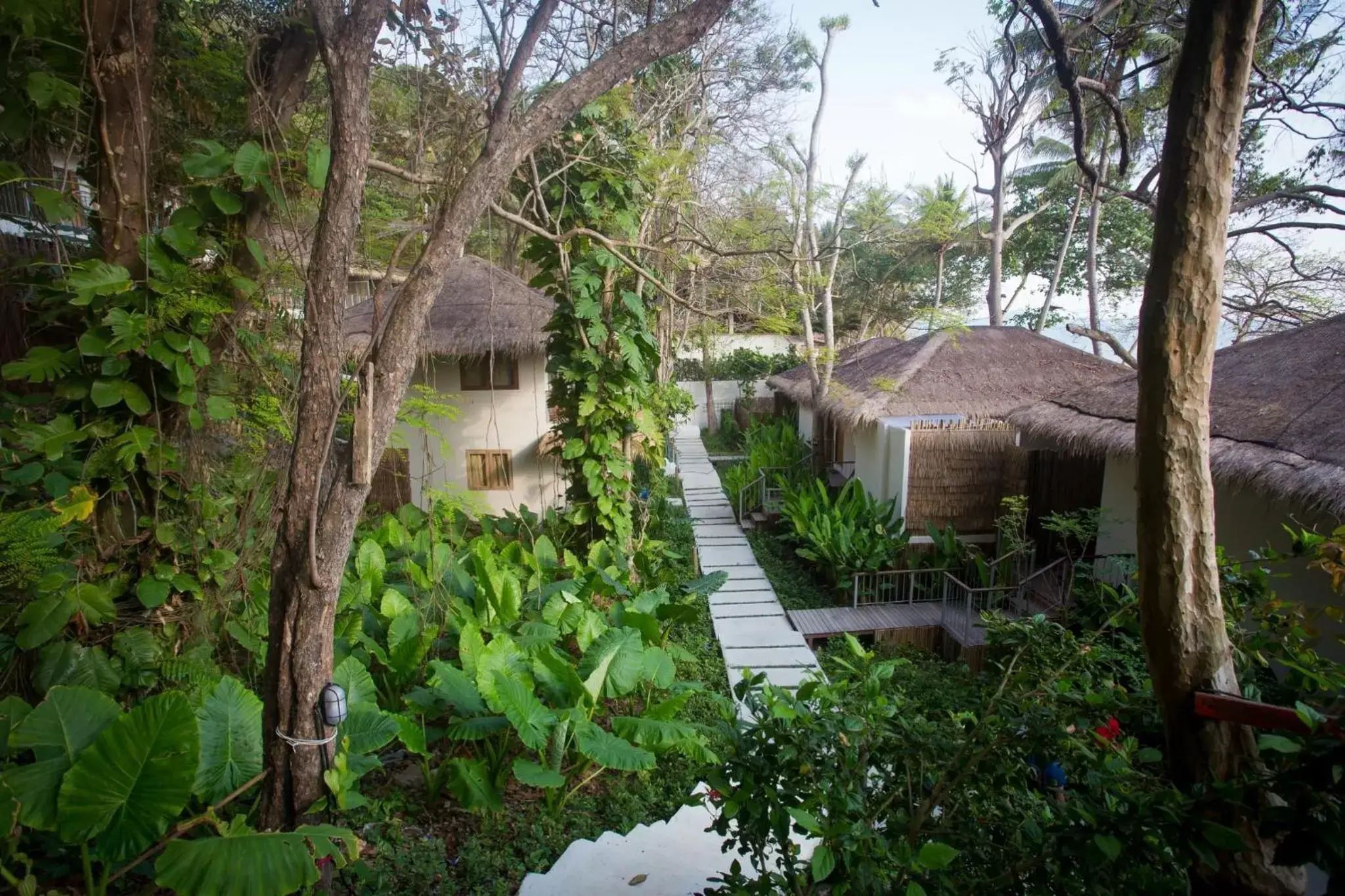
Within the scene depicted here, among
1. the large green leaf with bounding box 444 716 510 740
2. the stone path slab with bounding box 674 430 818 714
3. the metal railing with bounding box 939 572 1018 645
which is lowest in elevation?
the stone path slab with bounding box 674 430 818 714

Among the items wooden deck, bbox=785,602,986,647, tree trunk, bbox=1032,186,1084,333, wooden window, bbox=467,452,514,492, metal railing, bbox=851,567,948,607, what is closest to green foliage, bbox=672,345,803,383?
tree trunk, bbox=1032,186,1084,333

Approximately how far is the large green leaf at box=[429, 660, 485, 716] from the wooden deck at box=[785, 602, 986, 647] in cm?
395

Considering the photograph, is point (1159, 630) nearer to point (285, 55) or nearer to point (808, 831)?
point (808, 831)

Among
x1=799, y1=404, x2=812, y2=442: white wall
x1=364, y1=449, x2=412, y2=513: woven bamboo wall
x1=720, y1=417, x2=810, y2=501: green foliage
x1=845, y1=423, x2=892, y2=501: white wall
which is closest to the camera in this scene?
x1=845, y1=423, x2=892, y2=501: white wall

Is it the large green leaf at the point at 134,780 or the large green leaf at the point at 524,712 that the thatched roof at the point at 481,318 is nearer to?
the large green leaf at the point at 524,712

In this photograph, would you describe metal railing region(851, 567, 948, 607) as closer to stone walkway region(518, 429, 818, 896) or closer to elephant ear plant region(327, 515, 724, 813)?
stone walkway region(518, 429, 818, 896)

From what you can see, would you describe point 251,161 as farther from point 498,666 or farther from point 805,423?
point 805,423

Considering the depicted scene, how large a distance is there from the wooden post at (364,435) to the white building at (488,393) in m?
6.47

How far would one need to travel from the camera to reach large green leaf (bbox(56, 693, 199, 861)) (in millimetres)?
2271

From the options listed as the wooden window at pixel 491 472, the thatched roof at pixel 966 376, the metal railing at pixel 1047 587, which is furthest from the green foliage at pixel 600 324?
the metal railing at pixel 1047 587

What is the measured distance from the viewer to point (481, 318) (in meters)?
9.28

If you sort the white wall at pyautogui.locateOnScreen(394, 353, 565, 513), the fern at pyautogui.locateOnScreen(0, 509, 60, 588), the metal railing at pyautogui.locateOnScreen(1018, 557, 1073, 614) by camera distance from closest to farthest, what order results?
the fern at pyautogui.locateOnScreen(0, 509, 60, 588) → the metal railing at pyautogui.locateOnScreen(1018, 557, 1073, 614) → the white wall at pyautogui.locateOnScreen(394, 353, 565, 513)

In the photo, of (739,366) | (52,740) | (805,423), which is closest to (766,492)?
(805,423)

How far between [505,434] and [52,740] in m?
7.60
